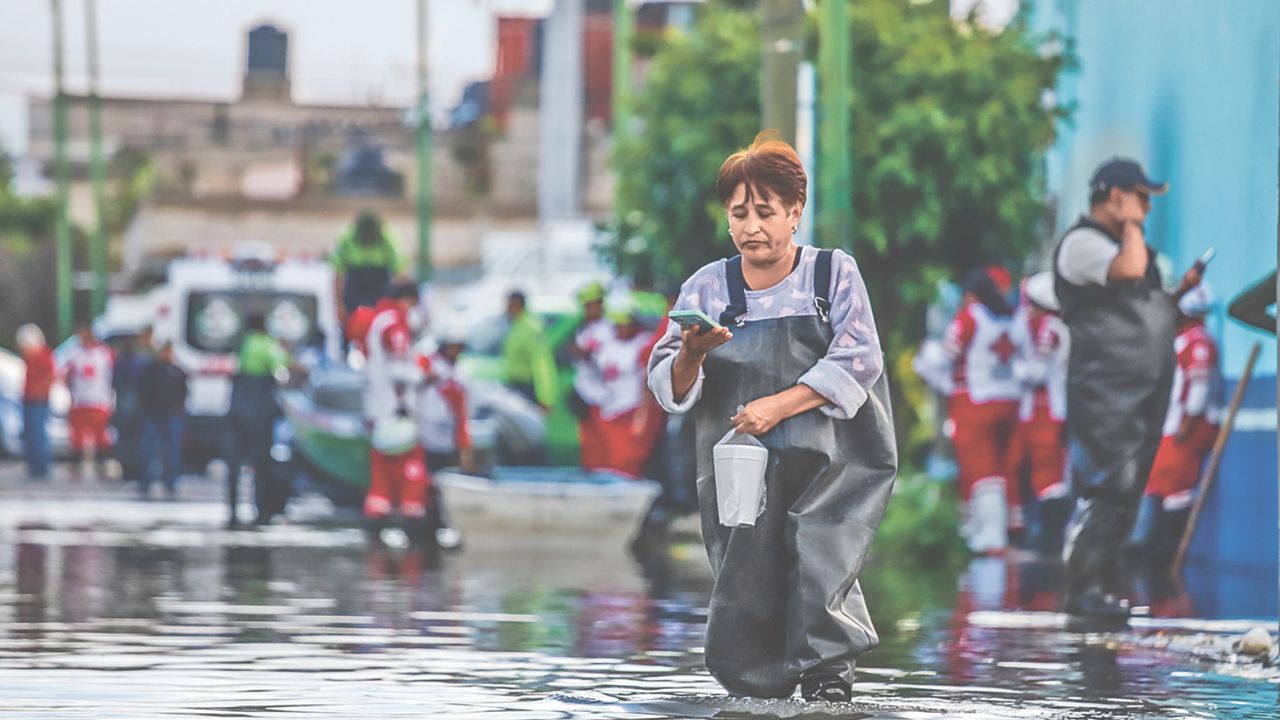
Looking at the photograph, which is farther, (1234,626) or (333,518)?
(333,518)

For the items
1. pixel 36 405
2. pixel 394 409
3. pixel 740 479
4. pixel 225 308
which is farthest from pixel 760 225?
pixel 36 405

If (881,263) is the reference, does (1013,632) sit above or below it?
below

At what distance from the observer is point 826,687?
8.39 metres

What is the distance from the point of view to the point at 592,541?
18531mm

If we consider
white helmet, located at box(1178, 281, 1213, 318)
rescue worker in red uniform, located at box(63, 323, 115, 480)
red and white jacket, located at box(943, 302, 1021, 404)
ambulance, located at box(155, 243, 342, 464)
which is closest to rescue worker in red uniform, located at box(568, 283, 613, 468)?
red and white jacket, located at box(943, 302, 1021, 404)

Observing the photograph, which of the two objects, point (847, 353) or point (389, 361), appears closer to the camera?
point (847, 353)

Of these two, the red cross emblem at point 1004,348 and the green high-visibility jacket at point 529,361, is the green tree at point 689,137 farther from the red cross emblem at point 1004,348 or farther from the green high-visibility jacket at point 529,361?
the red cross emblem at point 1004,348

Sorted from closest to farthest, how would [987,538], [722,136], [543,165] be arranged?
1. [987,538]
2. [722,136]
3. [543,165]

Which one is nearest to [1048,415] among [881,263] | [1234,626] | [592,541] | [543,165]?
[592,541]

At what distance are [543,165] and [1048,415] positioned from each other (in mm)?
32250

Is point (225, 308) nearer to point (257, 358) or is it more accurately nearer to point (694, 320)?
point (257, 358)

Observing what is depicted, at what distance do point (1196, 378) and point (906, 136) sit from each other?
19.4ft

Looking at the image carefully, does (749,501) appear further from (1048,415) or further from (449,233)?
(449,233)

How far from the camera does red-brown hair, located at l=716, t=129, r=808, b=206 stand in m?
8.38
